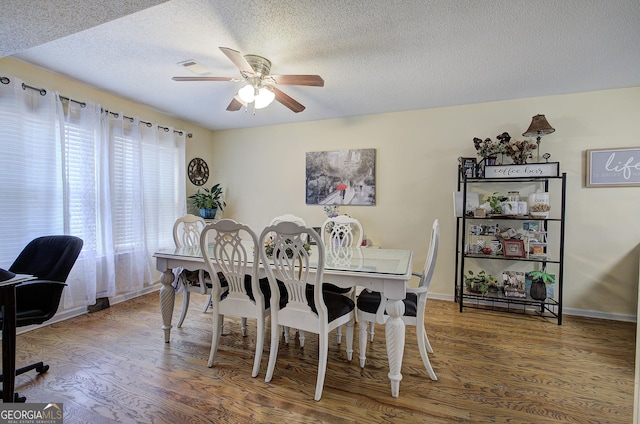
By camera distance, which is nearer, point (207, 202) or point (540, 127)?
point (540, 127)

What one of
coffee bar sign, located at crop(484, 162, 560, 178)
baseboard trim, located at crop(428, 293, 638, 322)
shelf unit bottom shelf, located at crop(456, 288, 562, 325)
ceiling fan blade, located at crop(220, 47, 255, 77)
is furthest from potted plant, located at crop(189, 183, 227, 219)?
baseboard trim, located at crop(428, 293, 638, 322)

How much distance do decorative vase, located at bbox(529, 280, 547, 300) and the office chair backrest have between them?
415 centimetres

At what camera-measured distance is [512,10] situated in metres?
1.82

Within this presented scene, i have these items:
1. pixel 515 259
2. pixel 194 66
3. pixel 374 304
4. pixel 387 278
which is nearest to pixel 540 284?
pixel 515 259

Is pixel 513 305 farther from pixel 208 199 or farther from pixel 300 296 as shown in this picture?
pixel 208 199

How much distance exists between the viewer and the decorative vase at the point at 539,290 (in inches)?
118

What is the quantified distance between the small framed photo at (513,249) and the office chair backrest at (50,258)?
3.91 m

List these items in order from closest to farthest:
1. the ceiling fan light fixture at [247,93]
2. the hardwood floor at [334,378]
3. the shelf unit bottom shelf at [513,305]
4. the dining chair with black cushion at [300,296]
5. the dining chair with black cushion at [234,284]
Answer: the hardwood floor at [334,378] < the dining chair with black cushion at [300,296] < the dining chair with black cushion at [234,284] < the ceiling fan light fixture at [247,93] < the shelf unit bottom shelf at [513,305]

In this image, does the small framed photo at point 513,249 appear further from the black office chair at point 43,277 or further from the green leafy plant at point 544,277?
the black office chair at point 43,277

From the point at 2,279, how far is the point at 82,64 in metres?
2.01

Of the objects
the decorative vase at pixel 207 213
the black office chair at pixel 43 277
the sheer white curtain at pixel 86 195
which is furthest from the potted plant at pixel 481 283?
the sheer white curtain at pixel 86 195

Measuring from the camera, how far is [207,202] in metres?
4.36

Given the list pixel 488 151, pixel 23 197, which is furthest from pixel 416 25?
pixel 23 197

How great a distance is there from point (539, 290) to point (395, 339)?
218 cm
